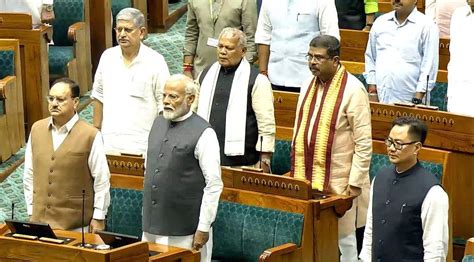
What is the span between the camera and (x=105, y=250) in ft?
11.7

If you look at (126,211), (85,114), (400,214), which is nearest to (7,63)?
(85,114)

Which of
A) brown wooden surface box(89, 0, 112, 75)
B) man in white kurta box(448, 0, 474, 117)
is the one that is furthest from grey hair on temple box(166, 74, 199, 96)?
brown wooden surface box(89, 0, 112, 75)

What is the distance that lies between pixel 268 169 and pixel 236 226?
0.31 meters

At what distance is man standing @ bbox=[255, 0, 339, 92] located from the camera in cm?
492

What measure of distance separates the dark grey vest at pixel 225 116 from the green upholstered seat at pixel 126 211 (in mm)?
348

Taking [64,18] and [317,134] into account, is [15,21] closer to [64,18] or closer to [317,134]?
[64,18]

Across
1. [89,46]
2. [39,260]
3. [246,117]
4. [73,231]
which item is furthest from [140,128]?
[89,46]

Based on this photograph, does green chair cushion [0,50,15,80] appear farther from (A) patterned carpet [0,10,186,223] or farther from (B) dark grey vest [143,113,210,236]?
(B) dark grey vest [143,113,210,236]

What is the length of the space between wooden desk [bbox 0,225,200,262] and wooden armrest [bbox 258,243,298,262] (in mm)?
220

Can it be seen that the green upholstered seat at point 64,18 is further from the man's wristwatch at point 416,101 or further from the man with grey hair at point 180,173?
the man with grey hair at point 180,173

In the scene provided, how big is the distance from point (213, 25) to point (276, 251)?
1368 millimetres

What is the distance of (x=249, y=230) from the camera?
414 centimetres

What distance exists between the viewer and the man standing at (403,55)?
4.76 meters

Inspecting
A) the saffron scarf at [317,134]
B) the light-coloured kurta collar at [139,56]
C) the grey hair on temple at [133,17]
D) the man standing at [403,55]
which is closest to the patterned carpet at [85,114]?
the light-coloured kurta collar at [139,56]
